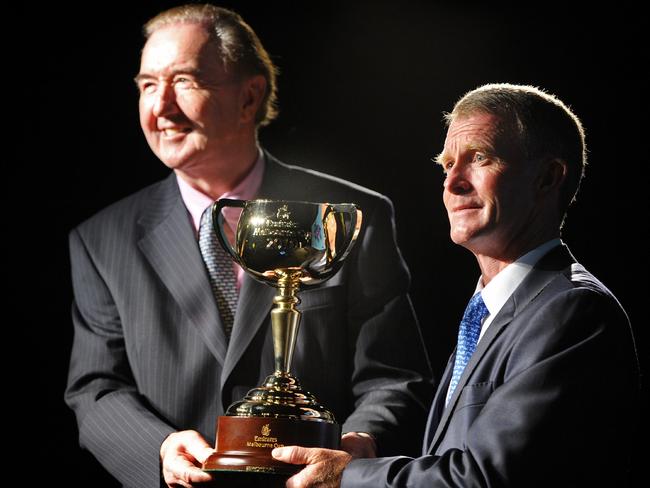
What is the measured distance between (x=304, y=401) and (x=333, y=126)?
1300 millimetres

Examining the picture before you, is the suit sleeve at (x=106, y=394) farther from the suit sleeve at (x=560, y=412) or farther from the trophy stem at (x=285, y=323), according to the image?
the suit sleeve at (x=560, y=412)

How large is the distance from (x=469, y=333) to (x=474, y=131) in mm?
420

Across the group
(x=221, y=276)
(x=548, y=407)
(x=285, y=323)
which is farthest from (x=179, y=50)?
(x=548, y=407)

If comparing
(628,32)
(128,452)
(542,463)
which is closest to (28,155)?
(128,452)

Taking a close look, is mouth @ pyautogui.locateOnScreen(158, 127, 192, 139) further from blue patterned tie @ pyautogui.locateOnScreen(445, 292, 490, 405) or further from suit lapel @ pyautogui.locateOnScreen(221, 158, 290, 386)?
blue patterned tie @ pyautogui.locateOnScreen(445, 292, 490, 405)

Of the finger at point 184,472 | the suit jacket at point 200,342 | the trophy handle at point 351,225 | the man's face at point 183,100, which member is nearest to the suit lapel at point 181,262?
the suit jacket at point 200,342

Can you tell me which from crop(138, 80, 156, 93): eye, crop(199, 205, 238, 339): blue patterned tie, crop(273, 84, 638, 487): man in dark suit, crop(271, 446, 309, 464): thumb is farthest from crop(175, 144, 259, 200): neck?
crop(271, 446, 309, 464): thumb

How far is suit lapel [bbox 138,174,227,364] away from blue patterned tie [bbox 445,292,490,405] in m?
0.67

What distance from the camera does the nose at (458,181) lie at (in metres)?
2.11

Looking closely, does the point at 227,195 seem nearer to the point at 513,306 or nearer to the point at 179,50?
the point at 179,50

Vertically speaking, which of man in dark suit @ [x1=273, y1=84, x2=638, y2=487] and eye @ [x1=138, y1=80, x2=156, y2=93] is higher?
eye @ [x1=138, y1=80, x2=156, y2=93]

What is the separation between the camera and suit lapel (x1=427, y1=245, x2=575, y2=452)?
6.39 feet

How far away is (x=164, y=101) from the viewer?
2.70 m

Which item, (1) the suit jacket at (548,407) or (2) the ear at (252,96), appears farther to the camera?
(2) the ear at (252,96)
